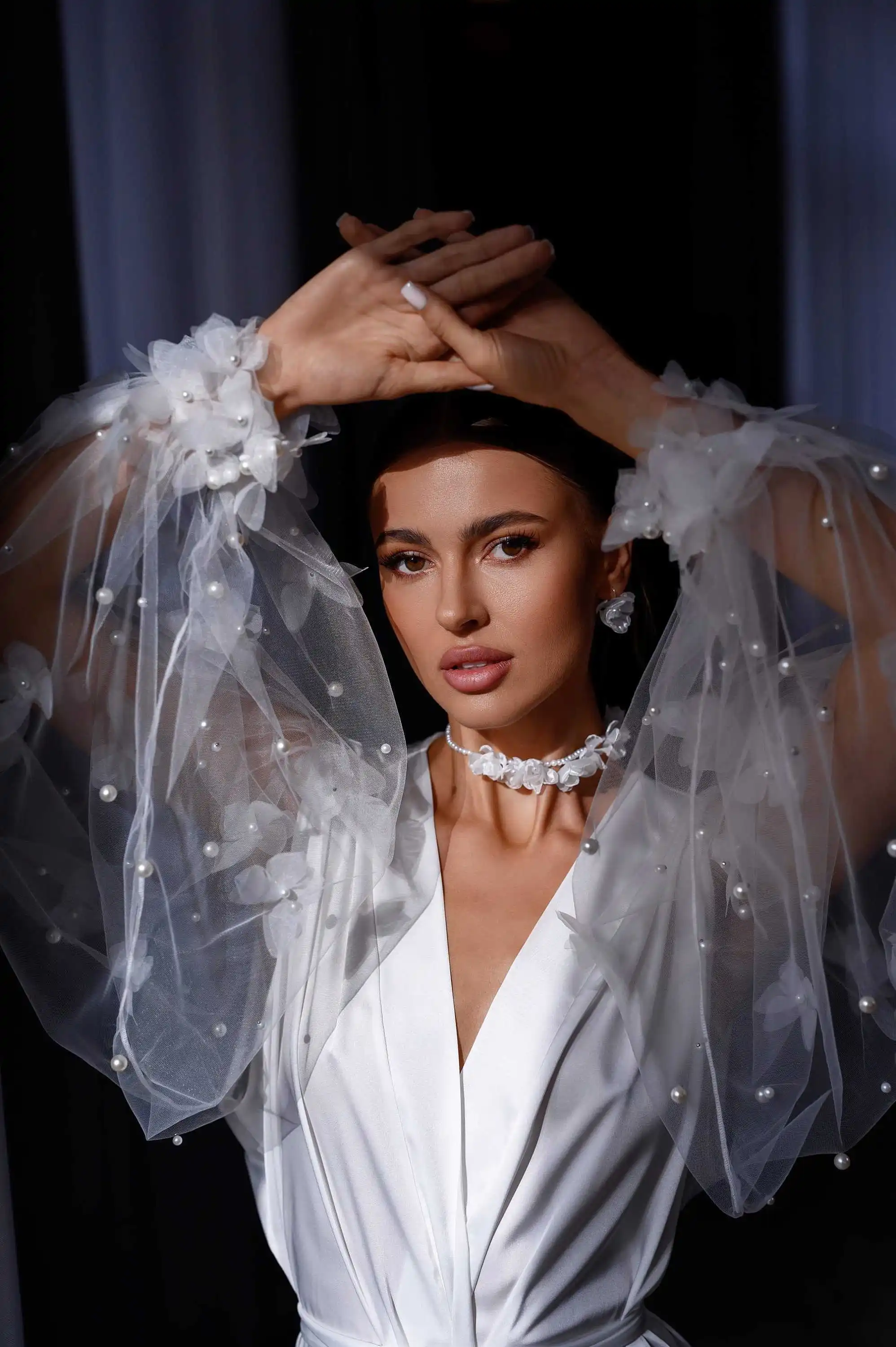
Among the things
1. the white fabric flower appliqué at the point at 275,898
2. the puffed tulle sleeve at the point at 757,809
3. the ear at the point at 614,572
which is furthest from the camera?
the ear at the point at 614,572

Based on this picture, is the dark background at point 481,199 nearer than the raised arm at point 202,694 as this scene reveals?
No

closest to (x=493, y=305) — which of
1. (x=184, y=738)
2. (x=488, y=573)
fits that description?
(x=488, y=573)

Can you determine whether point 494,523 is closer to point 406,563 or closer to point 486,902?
point 406,563

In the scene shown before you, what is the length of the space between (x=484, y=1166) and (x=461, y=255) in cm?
80

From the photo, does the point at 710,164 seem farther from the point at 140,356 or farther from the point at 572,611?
the point at 140,356

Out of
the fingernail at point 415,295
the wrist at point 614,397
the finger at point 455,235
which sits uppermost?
the finger at point 455,235

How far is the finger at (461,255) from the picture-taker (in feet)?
3.64

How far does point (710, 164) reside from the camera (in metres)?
1.34

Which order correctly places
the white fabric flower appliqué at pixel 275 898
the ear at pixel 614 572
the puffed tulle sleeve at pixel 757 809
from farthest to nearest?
the ear at pixel 614 572 < the white fabric flower appliqué at pixel 275 898 < the puffed tulle sleeve at pixel 757 809

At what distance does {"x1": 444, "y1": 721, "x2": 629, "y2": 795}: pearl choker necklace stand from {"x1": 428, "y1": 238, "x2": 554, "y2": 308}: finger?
1.48 ft

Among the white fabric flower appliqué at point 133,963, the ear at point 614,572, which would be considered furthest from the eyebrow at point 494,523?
the white fabric flower appliqué at point 133,963

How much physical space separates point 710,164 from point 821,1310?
4.32 ft

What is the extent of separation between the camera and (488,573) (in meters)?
1.20

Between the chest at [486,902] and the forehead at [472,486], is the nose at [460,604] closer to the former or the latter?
the forehead at [472,486]
